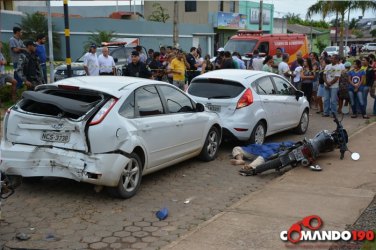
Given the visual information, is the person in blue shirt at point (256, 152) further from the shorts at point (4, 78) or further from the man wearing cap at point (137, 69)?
the shorts at point (4, 78)

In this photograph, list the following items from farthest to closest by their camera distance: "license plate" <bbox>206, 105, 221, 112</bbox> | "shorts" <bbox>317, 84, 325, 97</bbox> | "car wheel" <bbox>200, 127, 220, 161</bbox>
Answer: "shorts" <bbox>317, 84, 325, 97</bbox> → "license plate" <bbox>206, 105, 221, 112</bbox> → "car wheel" <bbox>200, 127, 220, 161</bbox>

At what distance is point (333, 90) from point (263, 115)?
4.82m

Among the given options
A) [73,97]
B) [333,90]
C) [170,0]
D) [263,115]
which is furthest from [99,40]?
[73,97]

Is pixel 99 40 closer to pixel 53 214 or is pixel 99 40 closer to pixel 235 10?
pixel 235 10

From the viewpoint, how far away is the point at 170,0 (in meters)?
49.3

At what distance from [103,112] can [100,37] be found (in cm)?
2798

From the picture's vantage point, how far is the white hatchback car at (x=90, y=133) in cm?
580

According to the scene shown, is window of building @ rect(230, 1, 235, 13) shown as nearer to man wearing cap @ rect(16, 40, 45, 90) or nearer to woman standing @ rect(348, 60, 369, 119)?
woman standing @ rect(348, 60, 369, 119)

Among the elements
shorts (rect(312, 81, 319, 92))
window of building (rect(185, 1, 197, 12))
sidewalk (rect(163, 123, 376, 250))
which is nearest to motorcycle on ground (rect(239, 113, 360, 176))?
sidewalk (rect(163, 123, 376, 250))

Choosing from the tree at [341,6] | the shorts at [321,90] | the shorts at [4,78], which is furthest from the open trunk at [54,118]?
→ the tree at [341,6]

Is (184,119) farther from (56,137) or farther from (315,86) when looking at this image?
(315,86)

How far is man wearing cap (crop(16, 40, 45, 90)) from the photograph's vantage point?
11656mm

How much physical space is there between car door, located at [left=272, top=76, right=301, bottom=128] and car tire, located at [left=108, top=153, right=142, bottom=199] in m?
4.76

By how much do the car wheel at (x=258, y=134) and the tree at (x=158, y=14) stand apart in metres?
39.8
